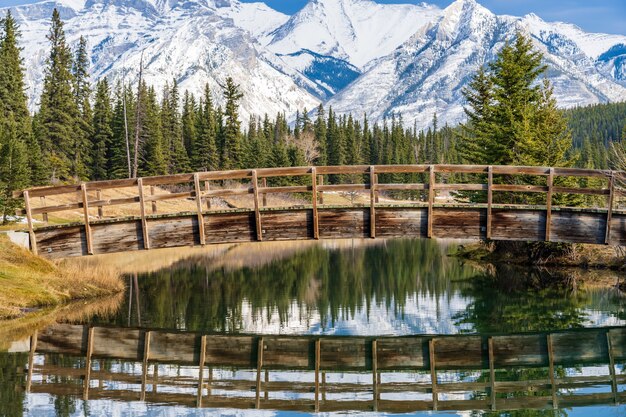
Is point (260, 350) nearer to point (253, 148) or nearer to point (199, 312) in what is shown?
point (199, 312)

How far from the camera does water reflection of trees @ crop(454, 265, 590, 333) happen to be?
1002 inches

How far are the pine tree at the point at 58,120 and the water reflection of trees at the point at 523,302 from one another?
54.5 m

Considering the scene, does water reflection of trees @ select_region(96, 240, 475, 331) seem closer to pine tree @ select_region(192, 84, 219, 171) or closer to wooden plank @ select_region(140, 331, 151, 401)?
wooden plank @ select_region(140, 331, 151, 401)

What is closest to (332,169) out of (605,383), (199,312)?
(199,312)

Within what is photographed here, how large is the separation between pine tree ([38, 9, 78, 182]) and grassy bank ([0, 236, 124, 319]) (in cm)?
5051

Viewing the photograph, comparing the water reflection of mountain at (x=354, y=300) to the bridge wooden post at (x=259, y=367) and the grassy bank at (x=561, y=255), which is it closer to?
the bridge wooden post at (x=259, y=367)

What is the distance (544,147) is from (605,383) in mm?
25157

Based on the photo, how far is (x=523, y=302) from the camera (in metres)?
29.7

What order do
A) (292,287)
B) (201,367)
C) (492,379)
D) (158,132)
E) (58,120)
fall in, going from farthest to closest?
(158,132), (58,120), (292,287), (201,367), (492,379)

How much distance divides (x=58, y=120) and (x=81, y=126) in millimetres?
7319

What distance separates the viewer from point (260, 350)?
71.3 ft

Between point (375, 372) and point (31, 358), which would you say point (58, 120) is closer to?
point (31, 358)

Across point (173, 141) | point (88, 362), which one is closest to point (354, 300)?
point (88, 362)

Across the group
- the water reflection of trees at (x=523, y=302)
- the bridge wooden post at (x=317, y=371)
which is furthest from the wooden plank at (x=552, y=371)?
the bridge wooden post at (x=317, y=371)
